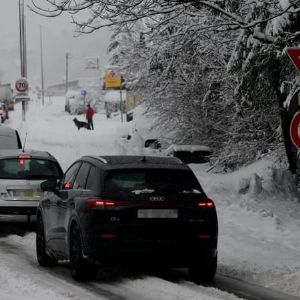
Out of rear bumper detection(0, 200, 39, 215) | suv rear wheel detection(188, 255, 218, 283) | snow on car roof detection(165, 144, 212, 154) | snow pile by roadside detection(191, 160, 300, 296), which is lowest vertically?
snow pile by roadside detection(191, 160, 300, 296)

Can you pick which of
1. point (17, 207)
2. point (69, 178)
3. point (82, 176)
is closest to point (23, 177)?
point (17, 207)

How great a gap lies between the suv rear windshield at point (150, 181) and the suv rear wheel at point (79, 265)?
0.72 m

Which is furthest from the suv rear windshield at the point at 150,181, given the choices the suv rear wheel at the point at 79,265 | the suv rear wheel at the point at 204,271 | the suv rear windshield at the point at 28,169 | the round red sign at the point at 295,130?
the suv rear windshield at the point at 28,169

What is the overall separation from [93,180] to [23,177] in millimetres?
5391

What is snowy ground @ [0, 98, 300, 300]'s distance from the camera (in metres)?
8.98

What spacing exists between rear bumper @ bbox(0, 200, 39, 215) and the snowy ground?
1.55 ft

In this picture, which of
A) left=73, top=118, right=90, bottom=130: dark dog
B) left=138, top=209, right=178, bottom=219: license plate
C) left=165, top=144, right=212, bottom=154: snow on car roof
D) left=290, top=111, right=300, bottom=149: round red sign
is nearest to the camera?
left=290, top=111, right=300, bottom=149: round red sign

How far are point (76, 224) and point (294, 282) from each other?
2.65m

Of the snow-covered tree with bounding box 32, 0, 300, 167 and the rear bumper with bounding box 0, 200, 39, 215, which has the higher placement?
the snow-covered tree with bounding box 32, 0, 300, 167

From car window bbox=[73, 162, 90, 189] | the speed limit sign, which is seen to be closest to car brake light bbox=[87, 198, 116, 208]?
car window bbox=[73, 162, 90, 189]

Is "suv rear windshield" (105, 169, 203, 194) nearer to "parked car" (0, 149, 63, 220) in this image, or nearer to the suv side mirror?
the suv side mirror

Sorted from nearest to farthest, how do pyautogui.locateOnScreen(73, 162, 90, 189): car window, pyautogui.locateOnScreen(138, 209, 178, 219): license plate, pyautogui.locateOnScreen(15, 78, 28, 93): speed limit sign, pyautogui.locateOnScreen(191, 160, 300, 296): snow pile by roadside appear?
pyautogui.locateOnScreen(138, 209, 178, 219): license plate → pyautogui.locateOnScreen(73, 162, 90, 189): car window → pyautogui.locateOnScreen(191, 160, 300, 296): snow pile by roadside → pyautogui.locateOnScreen(15, 78, 28, 93): speed limit sign

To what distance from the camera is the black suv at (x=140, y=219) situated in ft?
30.7

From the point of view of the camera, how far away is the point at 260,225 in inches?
615
